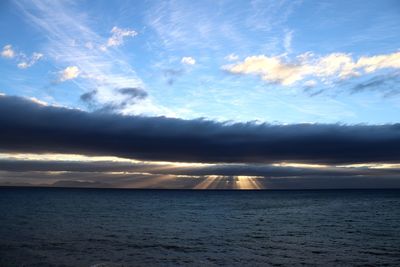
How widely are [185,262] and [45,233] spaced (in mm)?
27626

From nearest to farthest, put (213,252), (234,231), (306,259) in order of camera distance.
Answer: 1. (306,259)
2. (213,252)
3. (234,231)

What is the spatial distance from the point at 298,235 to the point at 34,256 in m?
36.8

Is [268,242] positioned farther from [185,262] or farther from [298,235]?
[185,262]

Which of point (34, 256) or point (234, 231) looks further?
point (234, 231)

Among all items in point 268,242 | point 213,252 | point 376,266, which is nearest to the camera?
point 376,266

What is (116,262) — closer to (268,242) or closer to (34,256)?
(34,256)

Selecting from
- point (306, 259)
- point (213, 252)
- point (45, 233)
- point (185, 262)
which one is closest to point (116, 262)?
point (185, 262)

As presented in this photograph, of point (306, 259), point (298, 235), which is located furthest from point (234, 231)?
point (306, 259)

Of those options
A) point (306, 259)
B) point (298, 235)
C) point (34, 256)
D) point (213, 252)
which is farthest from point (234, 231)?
point (34, 256)

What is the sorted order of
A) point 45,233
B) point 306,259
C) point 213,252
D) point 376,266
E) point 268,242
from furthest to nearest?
point 45,233
point 268,242
point 213,252
point 306,259
point 376,266

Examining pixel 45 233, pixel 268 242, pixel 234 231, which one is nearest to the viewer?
pixel 268 242

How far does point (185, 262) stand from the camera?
117ft

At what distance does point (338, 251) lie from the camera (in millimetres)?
42312

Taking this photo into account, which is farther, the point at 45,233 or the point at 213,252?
the point at 45,233
